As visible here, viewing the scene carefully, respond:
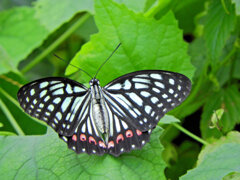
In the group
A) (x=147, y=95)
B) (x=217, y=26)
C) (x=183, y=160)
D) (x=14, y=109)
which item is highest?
(x=217, y=26)

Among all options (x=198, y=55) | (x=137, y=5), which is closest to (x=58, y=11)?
(x=137, y=5)

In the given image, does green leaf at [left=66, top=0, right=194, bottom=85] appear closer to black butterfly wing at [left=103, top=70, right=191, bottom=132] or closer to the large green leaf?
black butterfly wing at [left=103, top=70, right=191, bottom=132]

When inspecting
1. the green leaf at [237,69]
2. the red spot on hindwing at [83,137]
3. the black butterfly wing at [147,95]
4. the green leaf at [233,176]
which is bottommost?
the green leaf at [233,176]

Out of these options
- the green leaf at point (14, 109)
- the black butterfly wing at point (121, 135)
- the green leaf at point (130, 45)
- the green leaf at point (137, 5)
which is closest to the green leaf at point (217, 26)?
the green leaf at point (130, 45)

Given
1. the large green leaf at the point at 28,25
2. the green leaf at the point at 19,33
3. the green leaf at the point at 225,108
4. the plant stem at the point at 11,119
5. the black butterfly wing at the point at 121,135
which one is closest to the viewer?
the black butterfly wing at the point at 121,135

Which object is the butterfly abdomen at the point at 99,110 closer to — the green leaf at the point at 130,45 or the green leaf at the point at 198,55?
the green leaf at the point at 130,45

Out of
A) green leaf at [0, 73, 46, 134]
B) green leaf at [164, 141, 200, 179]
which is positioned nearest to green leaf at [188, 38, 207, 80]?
green leaf at [164, 141, 200, 179]

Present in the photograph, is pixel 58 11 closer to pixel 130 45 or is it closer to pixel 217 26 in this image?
pixel 130 45
